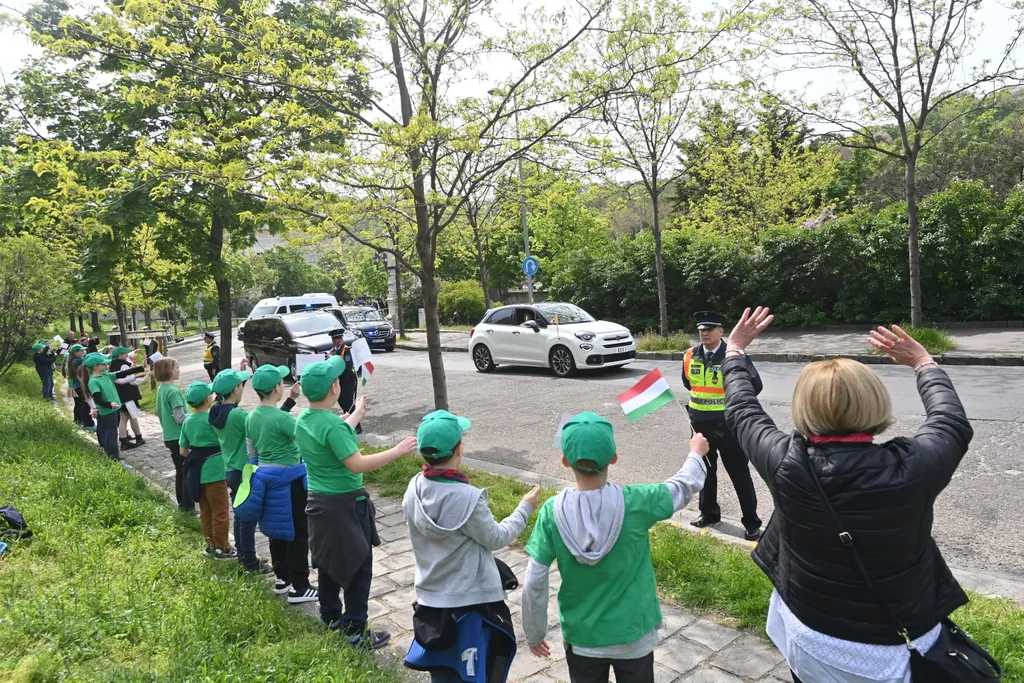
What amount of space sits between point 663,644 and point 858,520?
2.15 m

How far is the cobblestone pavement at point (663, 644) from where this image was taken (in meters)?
3.49

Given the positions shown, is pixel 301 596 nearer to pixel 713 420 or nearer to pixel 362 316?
pixel 713 420

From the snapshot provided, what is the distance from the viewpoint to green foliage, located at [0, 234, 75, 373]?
13.7m

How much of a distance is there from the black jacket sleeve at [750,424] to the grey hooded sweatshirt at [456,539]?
3.14 ft

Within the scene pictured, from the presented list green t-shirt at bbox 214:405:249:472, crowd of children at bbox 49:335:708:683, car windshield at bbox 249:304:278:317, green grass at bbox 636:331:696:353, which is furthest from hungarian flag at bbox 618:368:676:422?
car windshield at bbox 249:304:278:317

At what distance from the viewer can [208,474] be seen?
554 centimetres

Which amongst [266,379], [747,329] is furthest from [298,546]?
[747,329]

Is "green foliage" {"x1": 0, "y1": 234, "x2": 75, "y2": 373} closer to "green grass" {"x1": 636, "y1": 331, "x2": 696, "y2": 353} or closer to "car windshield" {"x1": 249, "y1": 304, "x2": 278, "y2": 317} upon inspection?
"green grass" {"x1": 636, "y1": 331, "x2": 696, "y2": 353}

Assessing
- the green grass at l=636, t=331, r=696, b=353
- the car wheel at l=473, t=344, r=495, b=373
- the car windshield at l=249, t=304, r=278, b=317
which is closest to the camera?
the car wheel at l=473, t=344, r=495, b=373

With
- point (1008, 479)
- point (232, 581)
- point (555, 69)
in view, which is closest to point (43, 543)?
point (232, 581)

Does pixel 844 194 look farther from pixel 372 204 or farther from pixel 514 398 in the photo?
pixel 372 204

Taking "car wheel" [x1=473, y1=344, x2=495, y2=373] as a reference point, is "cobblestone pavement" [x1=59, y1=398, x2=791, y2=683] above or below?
below

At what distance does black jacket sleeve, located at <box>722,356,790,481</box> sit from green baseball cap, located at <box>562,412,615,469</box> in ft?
1.47

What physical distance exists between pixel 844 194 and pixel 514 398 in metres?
27.6
